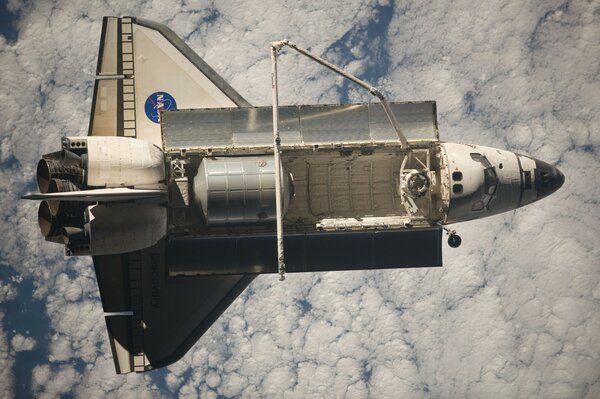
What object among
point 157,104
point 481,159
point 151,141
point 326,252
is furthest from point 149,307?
point 481,159

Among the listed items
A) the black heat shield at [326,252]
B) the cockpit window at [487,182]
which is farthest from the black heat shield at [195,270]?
the cockpit window at [487,182]

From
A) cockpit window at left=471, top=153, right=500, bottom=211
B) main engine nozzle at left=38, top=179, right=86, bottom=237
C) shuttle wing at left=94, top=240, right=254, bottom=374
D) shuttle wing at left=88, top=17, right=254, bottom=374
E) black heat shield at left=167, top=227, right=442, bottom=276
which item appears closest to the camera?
main engine nozzle at left=38, top=179, right=86, bottom=237

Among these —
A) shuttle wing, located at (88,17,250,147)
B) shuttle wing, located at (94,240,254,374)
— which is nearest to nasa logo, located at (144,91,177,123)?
shuttle wing, located at (88,17,250,147)

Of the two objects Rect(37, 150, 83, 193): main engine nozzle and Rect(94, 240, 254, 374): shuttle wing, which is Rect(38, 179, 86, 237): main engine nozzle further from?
Rect(94, 240, 254, 374): shuttle wing

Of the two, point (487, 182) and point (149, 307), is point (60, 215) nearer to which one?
point (149, 307)

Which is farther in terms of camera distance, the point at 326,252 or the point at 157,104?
the point at 157,104

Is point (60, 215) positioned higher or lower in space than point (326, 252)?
higher
